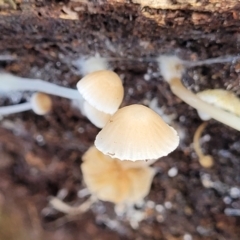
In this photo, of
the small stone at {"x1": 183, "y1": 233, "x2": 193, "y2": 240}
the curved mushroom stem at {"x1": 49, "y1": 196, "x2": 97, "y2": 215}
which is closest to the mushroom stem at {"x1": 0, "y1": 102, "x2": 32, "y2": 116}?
the curved mushroom stem at {"x1": 49, "y1": 196, "x2": 97, "y2": 215}

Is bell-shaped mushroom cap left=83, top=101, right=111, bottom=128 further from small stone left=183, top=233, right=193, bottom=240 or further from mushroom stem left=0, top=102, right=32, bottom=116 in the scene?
small stone left=183, top=233, right=193, bottom=240

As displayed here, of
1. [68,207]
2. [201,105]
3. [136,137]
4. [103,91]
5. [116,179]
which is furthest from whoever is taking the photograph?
[68,207]

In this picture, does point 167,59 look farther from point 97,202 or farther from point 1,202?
point 1,202

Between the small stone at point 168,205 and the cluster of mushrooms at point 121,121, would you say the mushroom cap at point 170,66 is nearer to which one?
the cluster of mushrooms at point 121,121

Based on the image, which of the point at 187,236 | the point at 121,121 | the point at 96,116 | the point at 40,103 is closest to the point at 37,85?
the point at 40,103

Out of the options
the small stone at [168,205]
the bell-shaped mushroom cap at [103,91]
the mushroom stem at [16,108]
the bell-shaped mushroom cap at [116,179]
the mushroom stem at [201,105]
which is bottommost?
the small stone at [168,205]

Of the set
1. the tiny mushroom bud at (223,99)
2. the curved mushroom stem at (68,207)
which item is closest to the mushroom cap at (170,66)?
the tiny mushroom bud at (223,99)

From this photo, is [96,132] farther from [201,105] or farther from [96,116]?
[201,105]
